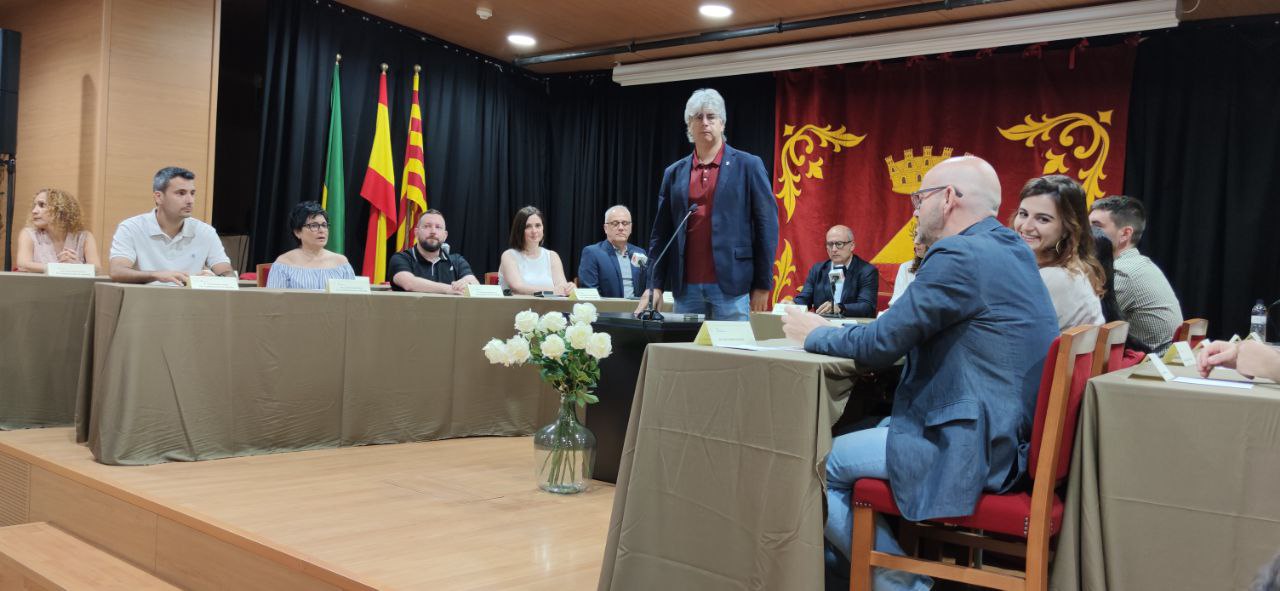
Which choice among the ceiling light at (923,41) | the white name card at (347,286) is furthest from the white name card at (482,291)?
the ceiling light at (923,41)

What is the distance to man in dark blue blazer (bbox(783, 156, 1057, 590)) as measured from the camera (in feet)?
5.50

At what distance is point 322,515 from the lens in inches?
104

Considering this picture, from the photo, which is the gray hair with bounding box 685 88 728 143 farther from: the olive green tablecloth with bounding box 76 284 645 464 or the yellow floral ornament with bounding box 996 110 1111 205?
the yellow floral ornament with bounding box 996 110 1111 205

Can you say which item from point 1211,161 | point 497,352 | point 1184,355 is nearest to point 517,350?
point 497,352

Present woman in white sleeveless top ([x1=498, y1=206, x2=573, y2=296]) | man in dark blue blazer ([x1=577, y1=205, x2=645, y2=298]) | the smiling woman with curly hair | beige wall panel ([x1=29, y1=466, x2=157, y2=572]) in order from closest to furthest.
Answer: beige wall panel ([x1=29, y1=466, x2=157, y2=572])
the smiling woman with curly hair
woman in white sleeveless top ([x1=498, y1=206, x2=573, y2=296])
man in dark blue blazer ([x1=577, y1=205, x2=645, y2=298])

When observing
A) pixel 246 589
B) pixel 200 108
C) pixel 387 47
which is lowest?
pixel 246 589

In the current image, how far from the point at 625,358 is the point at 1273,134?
4.26 m

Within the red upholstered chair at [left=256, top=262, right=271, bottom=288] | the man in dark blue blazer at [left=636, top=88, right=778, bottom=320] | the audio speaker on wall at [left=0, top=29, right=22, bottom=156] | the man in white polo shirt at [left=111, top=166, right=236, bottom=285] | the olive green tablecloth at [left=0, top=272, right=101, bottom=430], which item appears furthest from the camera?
the audio speaker on wall at [left=0, top=29, right=22, bottom=156]

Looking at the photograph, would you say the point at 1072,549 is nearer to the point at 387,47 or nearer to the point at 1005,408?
the point at 1005,408

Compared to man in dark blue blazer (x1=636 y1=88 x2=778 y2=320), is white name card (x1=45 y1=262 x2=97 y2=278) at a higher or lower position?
lower

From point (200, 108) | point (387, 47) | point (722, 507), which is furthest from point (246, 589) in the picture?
point (387, 47)

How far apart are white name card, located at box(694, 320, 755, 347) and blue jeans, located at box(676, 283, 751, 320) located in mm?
1256

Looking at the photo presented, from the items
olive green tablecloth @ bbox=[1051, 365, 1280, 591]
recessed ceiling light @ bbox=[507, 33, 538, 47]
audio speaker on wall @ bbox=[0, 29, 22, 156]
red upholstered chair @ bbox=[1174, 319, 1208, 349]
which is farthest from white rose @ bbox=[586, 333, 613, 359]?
audio speaker on wall @ bbox=[0, 29, 22, 156]

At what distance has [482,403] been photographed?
4.05 meters
